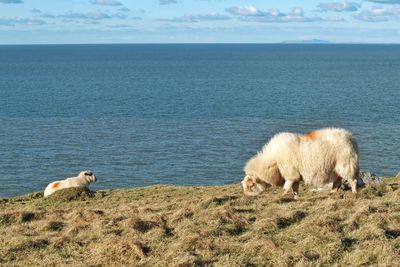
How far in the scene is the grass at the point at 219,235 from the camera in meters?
10.2

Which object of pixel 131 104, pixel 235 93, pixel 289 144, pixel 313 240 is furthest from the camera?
pixel 235 93

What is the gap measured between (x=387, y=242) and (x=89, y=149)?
40362 millimetres

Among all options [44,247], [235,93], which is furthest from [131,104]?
[44,247]

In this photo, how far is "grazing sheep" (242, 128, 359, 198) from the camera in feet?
56.4

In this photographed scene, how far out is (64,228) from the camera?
44.0 feet

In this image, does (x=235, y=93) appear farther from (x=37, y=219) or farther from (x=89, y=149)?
(x=37, y=219)

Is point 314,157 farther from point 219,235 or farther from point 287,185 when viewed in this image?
point 219,235

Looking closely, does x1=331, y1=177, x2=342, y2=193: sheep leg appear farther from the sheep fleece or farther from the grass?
the grass

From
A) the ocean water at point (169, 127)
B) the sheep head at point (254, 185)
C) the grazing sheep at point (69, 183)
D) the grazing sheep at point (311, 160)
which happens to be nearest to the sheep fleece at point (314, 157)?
the grazing sheep at point (311, 160)

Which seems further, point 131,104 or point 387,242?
point 131,104

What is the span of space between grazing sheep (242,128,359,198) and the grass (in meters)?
1.03

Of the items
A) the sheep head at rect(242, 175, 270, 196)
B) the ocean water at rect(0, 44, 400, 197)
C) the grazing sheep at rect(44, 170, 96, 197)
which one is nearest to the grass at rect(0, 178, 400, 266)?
the sheep head at rect(242, 175, 270, 196)

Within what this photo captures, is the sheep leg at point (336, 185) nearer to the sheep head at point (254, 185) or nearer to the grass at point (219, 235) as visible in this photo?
the grass at point (219, 235)

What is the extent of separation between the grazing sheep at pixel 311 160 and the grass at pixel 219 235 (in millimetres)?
1034
